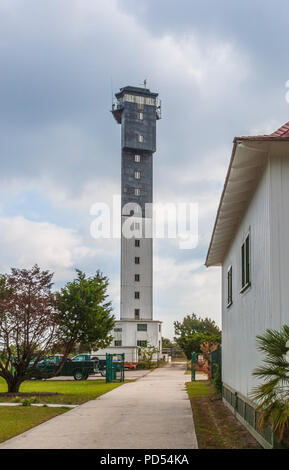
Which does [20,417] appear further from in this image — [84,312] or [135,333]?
[135,333]

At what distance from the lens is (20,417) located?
527 inches

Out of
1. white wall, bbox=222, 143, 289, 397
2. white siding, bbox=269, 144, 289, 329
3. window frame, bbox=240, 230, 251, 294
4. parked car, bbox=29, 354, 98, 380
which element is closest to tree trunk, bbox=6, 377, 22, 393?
white wall, bbox=222, 143, 289, 397

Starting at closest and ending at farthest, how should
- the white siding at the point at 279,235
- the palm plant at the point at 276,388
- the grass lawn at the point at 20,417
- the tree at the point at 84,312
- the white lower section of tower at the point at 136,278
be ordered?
the palm plant at the point at 276,388 → the white siding at the point at 279,235 → the grass lawn at the point at 20,417 → the tree at the point at 84,312 → the white lower section of tower at the point at 136,278

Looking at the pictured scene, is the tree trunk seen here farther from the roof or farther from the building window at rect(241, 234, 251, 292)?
the building window at rect(241, 234, 251, 292)

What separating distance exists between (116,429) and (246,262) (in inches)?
166

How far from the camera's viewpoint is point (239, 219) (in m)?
13.1

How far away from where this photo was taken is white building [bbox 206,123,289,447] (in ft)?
27.6

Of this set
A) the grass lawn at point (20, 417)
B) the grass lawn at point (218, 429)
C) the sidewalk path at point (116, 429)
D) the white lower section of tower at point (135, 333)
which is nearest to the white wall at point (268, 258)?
the grass lawn at point (218, 429)

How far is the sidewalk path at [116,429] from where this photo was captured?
9344 millimetres

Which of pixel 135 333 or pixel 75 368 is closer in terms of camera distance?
pixel 75 368

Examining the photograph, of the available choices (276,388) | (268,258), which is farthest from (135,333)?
(276,388)

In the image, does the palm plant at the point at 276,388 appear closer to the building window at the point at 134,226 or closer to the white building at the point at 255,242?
the white building at the point at 255,242
